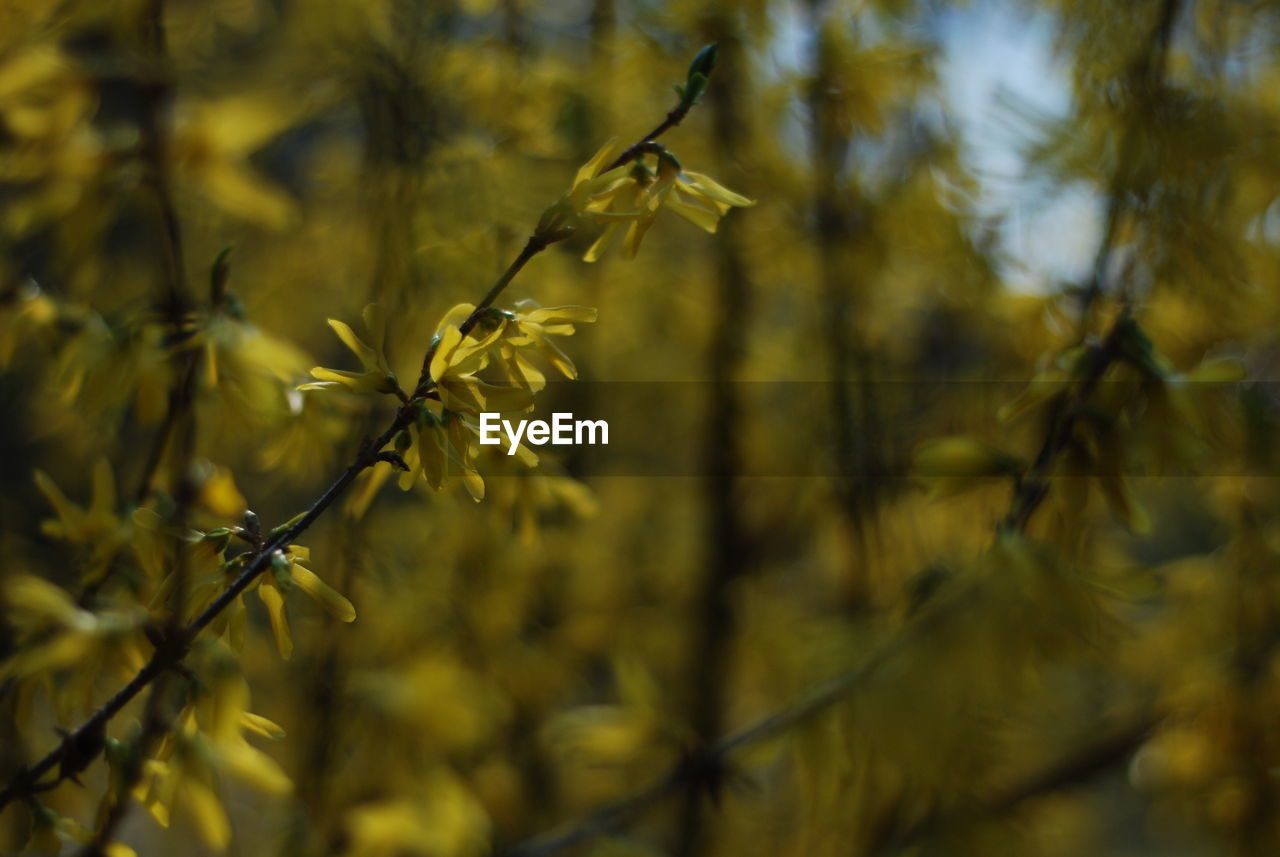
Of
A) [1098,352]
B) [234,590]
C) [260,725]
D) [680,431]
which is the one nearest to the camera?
[234,590]

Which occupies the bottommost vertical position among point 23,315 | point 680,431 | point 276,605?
point 276,605

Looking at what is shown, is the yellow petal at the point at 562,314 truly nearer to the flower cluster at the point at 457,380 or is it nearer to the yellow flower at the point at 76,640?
the flower cluster at the point at 457,380

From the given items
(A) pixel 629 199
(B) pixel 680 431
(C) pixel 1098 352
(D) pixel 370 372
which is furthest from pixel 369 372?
(B) pixel 680 431

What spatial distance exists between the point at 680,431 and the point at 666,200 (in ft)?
4.99

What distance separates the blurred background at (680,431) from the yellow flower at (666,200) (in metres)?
0.29

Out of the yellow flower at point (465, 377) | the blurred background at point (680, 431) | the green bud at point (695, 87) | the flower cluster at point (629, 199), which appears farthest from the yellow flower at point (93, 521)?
the green bud at point (695, 87)

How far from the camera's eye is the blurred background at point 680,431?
83cm

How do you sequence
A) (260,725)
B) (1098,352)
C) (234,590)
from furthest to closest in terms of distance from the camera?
(1098,352) → (260,725) → (234,590)

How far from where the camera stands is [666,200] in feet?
2.14

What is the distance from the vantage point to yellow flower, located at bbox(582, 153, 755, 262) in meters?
0.65

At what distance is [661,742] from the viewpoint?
123 centimetres

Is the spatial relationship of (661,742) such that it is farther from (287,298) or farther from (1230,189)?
(287,298)

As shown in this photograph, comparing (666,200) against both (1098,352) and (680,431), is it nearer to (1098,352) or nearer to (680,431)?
(1098,352)

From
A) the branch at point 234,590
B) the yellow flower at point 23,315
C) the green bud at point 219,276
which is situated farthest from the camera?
the yellow flower at point 23,315
